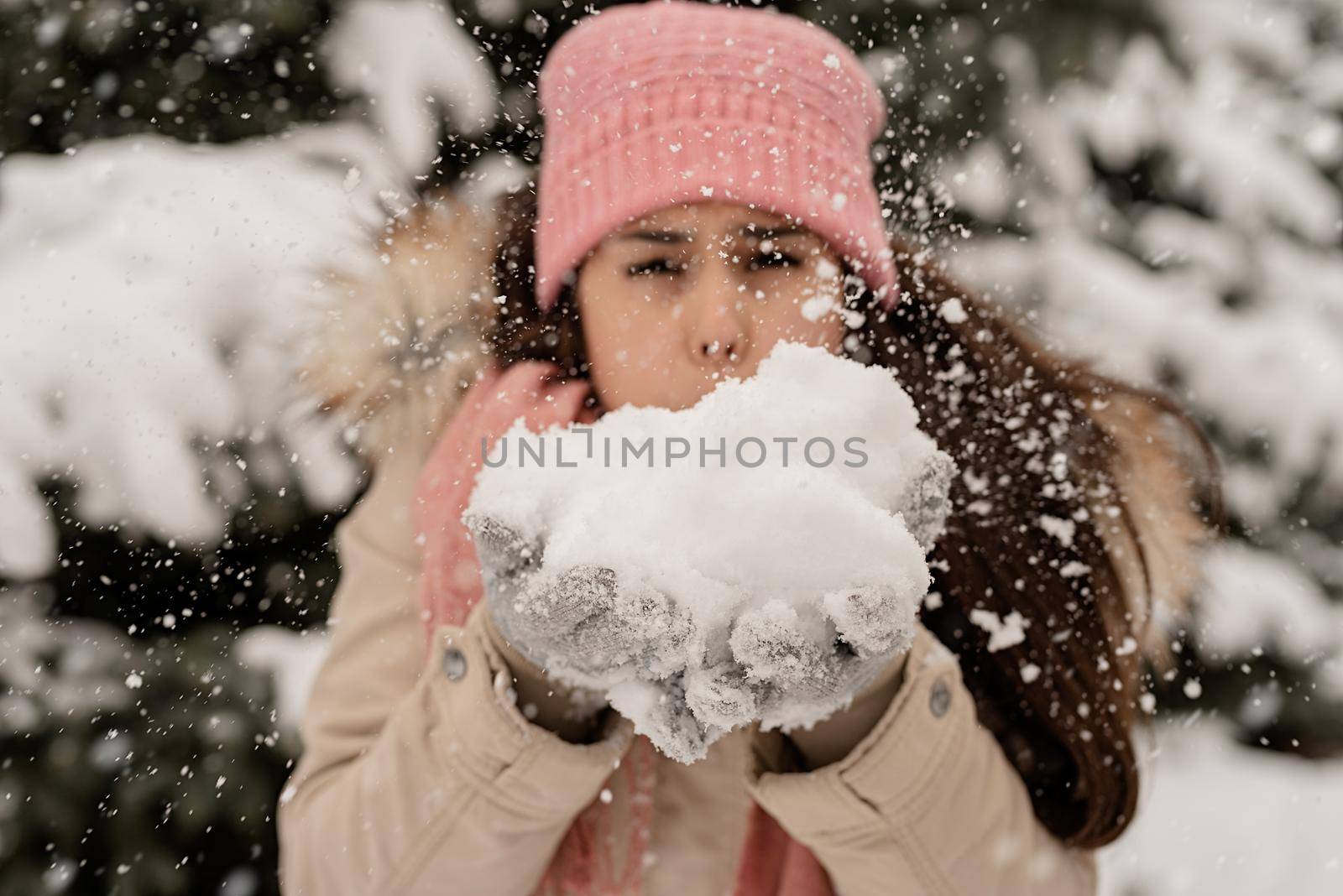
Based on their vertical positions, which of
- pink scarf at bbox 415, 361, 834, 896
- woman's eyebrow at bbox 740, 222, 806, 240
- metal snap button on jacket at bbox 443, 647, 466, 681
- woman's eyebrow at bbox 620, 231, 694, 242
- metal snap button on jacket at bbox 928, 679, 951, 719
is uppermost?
woman's eyebrow at bbox 740, 222, 806, 240

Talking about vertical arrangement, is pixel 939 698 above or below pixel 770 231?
below

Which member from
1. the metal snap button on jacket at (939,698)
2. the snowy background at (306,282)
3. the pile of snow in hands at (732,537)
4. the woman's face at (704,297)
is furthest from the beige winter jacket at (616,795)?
the snowy background at (306,282)

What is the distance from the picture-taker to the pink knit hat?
2.13 feet

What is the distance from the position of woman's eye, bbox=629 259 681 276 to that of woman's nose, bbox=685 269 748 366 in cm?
4

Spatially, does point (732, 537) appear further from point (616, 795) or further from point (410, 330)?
point (410, 330)

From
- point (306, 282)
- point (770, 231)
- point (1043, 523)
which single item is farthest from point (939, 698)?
point (306, 282)

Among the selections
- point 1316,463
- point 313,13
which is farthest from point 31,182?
point 1316,463

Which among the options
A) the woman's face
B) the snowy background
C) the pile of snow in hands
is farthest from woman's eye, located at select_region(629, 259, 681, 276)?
the snowy background

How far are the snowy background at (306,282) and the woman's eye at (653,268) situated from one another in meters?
0.35

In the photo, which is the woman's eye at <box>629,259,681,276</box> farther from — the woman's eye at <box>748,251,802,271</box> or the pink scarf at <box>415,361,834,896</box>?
the pink scarf at <box>415,361,834,896</box>

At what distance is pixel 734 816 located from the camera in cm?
86

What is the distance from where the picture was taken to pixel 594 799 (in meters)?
0.82

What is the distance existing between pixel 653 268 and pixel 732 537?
243 mm

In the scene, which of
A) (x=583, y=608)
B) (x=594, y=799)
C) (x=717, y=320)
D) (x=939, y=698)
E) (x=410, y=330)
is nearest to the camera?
(x=583, y=608)
